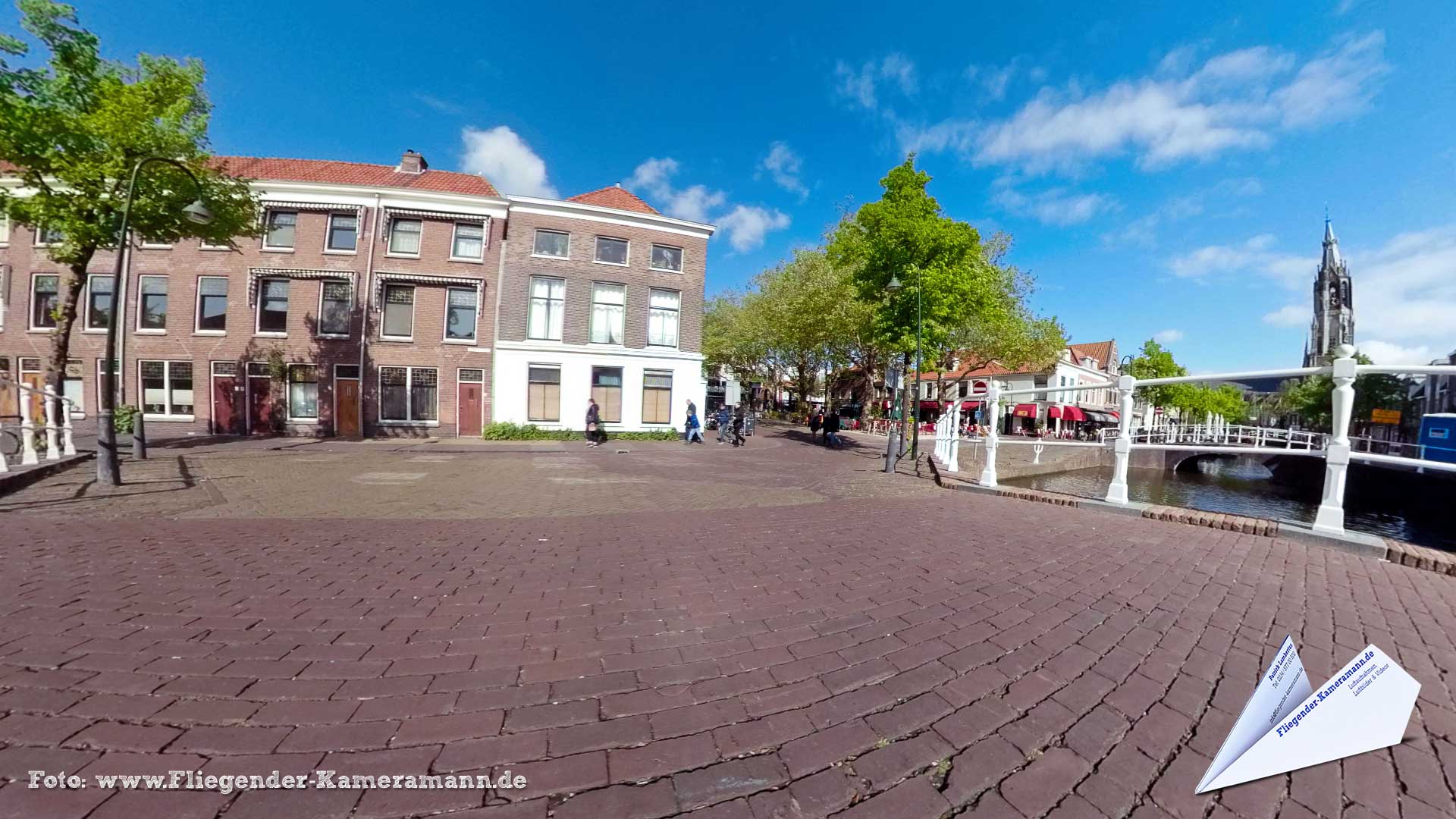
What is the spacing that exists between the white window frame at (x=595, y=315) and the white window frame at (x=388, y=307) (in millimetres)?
6017

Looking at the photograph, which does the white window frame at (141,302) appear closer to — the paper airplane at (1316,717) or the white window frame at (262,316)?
the white window frame at (262,316)

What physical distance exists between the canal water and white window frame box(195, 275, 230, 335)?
25968 millimetres

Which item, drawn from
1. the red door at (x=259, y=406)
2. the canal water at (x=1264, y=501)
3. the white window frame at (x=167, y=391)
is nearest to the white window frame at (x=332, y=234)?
the red door at (x=259, y=406)

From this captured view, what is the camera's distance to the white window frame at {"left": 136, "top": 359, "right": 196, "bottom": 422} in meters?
16.5

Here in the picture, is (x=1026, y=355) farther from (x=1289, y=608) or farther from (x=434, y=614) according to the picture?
(x=434, y=614)

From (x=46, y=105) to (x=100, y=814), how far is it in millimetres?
14246

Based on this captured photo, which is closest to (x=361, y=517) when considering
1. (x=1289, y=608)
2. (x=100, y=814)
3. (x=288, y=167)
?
(x=100, y=814)

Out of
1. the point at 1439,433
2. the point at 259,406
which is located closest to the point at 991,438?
the point at 1439,433

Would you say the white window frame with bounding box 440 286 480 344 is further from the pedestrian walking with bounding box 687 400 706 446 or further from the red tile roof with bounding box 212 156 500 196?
the pedestrian walking with bounding box 687 400 706 446

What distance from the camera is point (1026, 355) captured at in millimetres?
24094

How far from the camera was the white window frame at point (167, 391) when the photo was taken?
1650 cm

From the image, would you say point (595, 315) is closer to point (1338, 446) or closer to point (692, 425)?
point (692, 425)

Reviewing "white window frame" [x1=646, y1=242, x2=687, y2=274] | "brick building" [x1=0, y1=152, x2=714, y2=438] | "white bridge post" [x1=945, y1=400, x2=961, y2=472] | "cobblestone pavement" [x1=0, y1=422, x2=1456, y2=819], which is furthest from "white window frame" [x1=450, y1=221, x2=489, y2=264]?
"white bridge post" [x1=945, y1=400, x2=961, y2=472]

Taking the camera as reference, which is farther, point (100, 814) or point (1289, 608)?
point (1289, 608)
